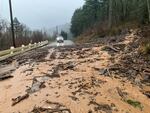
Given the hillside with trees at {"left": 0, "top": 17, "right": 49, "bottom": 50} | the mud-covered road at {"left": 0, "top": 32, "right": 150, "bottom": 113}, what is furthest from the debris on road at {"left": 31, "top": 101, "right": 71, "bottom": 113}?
the hillside with trees at {"left": 0, "top": 17, "right": 49, "bottom": 50}

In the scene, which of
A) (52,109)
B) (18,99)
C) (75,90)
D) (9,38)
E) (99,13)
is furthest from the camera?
(99,13)

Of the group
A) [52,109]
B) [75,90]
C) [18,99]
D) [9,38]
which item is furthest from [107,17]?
[52,109]

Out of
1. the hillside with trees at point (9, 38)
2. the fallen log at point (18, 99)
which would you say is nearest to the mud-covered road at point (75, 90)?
the fallen log at point (18, 99)

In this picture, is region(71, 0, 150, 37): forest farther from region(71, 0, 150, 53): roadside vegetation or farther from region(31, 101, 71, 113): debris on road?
region(31, 101, 71, 113): debris on road

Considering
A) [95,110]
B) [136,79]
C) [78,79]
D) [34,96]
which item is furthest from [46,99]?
[136,79]

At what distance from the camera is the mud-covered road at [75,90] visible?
10.1m

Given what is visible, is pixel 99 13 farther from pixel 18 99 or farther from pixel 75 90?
pixel 18 99

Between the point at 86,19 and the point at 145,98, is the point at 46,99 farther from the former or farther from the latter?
the point at 86,19

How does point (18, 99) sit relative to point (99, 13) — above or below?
below

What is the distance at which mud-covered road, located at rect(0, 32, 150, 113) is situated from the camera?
10148 millimetres

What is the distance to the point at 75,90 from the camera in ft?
38.0

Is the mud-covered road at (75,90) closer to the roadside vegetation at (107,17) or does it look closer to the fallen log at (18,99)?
the fallen log at (18,99)

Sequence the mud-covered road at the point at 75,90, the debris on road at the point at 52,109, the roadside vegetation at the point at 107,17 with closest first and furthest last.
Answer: the debris on road at the point at 52,109, the mud-covered road at the point at 75,90, the roadside vegetation at the point at 107,17

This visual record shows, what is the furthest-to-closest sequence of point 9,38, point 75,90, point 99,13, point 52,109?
1. point 99,13
2. point 9,38
3. point 75,90
4. point 52,109
